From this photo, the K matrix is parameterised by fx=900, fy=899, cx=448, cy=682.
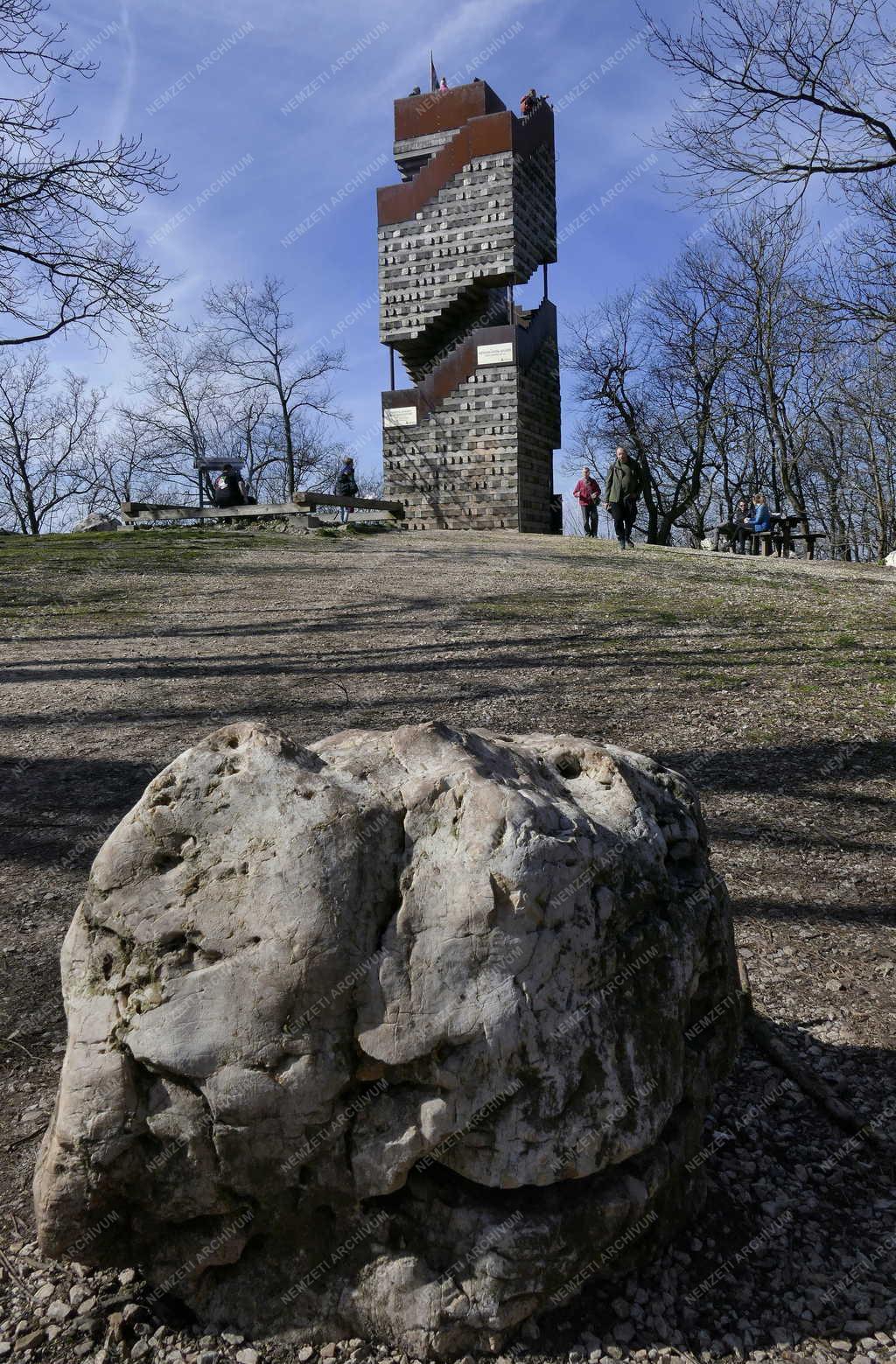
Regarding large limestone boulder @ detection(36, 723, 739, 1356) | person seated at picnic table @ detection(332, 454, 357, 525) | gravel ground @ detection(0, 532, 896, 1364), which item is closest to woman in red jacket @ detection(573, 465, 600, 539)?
person seated at picnic table @ detection(332, 454, 357, 525)

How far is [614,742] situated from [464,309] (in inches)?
800

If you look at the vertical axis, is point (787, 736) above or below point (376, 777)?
below

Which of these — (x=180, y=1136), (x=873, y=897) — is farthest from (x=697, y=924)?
(x=873, y=897)

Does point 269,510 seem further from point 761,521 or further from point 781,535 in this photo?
point 781,535

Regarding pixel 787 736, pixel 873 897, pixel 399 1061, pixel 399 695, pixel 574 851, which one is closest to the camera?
pixel 399 1061

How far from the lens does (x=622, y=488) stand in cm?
1653

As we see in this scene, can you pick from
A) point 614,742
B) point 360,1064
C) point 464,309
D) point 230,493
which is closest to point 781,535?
point 464,309

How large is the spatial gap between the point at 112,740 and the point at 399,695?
210cm

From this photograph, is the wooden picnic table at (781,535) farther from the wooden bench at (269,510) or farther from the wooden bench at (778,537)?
the wooden bench at (269,510)

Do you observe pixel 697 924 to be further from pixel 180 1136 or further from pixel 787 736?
pixel 787 736

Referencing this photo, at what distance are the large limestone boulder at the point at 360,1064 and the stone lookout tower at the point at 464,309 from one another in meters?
21.2

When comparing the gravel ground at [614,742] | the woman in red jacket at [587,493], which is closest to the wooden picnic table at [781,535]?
the woman in red jacket at [587,493]

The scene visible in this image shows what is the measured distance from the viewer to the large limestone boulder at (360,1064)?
2053mm

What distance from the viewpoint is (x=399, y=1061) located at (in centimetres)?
205
